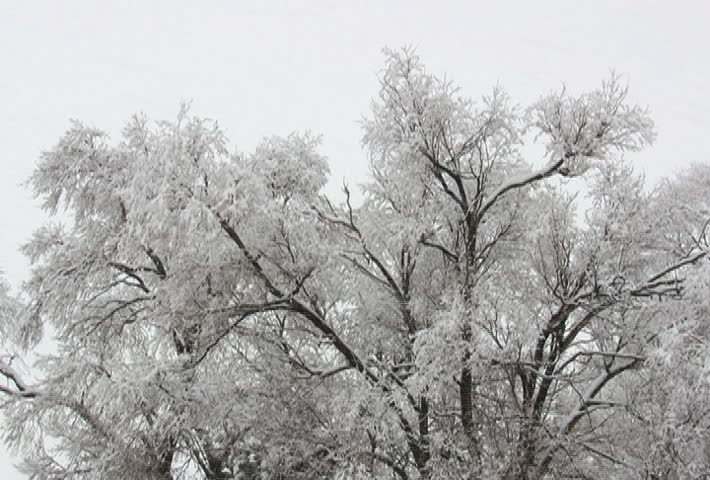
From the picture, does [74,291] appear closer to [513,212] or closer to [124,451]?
[124,451]

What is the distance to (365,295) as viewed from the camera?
11.9m

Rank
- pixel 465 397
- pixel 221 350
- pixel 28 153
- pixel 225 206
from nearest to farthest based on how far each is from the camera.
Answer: pixel 225 206, pixel 465 397, pixel 221 350, pixel 28 153

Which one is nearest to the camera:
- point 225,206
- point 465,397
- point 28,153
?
point 225,206

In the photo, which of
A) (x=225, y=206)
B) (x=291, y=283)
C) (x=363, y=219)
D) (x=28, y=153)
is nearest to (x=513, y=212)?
(x=363, y=219)

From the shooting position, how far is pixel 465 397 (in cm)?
1005

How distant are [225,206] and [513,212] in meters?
4.07

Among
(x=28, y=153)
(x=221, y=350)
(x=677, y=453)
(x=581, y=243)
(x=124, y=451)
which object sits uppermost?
(x=28, y=153)

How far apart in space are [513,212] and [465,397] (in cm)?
262

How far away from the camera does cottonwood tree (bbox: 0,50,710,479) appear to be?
938 cm

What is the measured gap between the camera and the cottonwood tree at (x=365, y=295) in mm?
9375

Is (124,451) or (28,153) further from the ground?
(28,153)

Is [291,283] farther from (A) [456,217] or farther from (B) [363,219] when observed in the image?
(A) [456,217]

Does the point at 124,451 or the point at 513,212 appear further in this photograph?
the point at 513,212

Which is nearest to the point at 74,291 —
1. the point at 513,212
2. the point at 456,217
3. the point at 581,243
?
the point at 456,217
